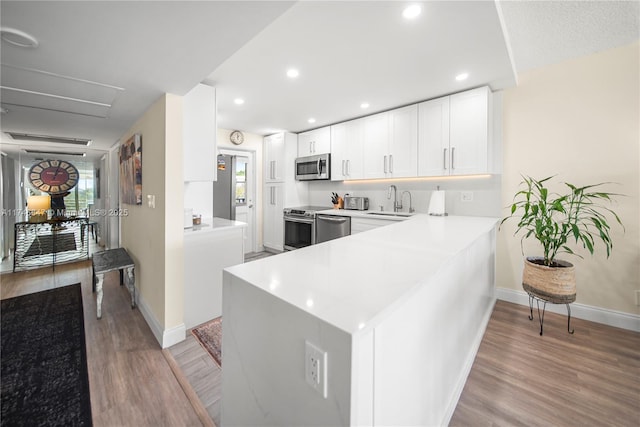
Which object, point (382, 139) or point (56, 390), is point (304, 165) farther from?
point (56, 390)

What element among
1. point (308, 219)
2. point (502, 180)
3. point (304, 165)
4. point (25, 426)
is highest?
point (304, 165)

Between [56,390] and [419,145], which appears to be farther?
[419,145]

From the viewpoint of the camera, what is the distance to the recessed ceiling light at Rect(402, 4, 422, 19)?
151cm

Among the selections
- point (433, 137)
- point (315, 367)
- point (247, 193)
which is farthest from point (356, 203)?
point (315, 367)

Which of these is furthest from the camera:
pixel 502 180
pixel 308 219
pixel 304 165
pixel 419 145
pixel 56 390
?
pixel 304 165

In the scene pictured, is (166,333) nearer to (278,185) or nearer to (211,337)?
(211,337)

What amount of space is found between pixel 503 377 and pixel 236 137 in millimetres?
4569

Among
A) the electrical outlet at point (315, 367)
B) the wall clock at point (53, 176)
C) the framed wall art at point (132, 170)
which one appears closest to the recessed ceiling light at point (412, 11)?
the electrical outlet at point (315, 367)

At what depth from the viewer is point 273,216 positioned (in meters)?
4.88

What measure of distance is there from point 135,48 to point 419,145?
281 cm

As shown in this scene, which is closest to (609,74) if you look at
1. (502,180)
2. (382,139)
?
(502,180)

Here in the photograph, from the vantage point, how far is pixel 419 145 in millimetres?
3178

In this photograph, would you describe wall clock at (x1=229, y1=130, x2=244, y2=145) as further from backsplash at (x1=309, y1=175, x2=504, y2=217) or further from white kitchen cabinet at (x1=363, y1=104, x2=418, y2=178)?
white kitchen cabinet at (x1=363, y1=104, x2=418, y2=178)

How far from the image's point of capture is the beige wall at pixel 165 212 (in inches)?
82.1
